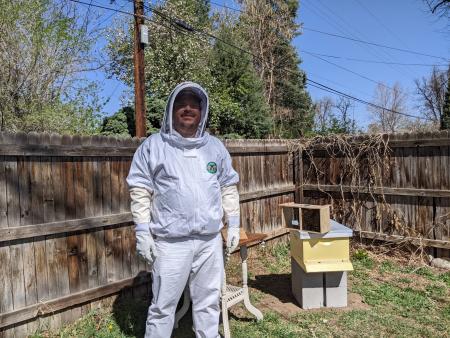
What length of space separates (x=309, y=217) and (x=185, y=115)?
70.3 inches

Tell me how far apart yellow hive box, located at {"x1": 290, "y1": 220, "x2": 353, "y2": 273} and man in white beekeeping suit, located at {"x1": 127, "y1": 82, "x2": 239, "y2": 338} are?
1244 millimetres

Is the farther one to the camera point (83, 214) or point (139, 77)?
point (139, 77)

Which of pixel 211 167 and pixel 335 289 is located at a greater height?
pixel 211 167

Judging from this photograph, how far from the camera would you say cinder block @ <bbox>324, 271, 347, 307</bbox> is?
3.88 m

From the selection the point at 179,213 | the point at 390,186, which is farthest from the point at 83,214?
the point at 390,186

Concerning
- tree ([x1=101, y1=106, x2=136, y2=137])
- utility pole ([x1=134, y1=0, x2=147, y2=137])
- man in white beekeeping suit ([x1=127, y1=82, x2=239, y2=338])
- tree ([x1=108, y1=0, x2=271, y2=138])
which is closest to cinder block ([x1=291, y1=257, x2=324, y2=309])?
man in white beekeeping suit ([x1=127, y1=82, x2=239, y2=338])

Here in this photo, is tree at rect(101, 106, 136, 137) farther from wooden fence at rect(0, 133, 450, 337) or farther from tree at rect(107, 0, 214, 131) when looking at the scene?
wooden fence at rect(0, 133, 450, 337)

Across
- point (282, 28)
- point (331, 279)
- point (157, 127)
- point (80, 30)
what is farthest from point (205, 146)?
point (282, 28)

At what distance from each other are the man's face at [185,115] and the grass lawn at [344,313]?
1.76 meters

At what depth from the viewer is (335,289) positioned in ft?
12.8

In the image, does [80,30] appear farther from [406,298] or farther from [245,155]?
[406,298]

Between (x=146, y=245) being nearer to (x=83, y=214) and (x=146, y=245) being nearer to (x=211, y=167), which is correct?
(x=211, y=167)

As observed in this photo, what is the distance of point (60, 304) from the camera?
318cm

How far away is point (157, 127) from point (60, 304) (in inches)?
343
